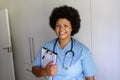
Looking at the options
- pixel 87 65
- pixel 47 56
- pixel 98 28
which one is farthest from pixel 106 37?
pixel 47 56

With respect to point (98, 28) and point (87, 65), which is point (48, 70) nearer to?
point (87, 65)

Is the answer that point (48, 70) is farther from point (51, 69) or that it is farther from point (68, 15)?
point (68, 15)

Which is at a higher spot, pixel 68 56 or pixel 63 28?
pixel 63 28

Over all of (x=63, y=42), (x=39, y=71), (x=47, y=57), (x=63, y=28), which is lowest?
(x=39, y=71)

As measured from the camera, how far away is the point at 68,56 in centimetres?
150

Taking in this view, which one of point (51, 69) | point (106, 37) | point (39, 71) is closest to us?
point (51, 69)

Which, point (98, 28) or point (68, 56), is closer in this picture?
point (68, 56)

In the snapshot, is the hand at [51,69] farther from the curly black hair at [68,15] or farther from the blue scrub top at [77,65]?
the curly black hair at [68,15]

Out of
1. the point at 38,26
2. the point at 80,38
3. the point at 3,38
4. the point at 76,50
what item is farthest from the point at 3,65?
the point at 76,50

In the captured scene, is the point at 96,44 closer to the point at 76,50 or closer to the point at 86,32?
the point at 86,32

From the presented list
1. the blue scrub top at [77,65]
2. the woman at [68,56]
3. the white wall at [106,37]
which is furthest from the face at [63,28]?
the white wall at [106,37]

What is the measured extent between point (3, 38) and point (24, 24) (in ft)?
1.86

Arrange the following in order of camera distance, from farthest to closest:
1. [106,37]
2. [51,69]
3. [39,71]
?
[106,37] < [39,71] < [51,69]

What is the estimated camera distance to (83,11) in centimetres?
188
